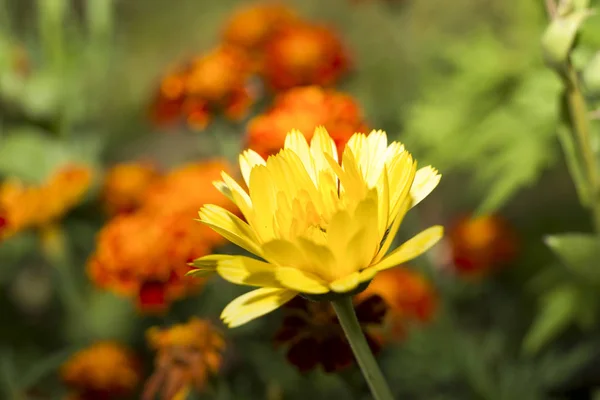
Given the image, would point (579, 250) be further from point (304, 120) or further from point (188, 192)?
point (188, 192)

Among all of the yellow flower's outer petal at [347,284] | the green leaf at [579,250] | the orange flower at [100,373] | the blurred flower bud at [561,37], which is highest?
the blurred flower bud at [561,37]

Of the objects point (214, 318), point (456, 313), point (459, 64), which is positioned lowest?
point (456, 313)

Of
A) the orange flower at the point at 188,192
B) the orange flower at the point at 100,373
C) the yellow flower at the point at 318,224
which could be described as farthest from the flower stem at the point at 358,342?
the orange flower at the point at 100,373

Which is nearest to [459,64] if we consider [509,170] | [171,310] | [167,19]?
[509,170]

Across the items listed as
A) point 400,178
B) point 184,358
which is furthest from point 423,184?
point 184,358

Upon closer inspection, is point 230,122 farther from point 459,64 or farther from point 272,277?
point 272,277

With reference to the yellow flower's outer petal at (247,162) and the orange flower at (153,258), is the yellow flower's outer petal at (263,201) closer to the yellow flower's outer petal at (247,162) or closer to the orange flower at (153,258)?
the yellow flower's outer petal at (247,162)

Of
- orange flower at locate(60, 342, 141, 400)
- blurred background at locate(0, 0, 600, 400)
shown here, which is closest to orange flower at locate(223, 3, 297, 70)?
blurred background at locate(0, 0, 600, 400)

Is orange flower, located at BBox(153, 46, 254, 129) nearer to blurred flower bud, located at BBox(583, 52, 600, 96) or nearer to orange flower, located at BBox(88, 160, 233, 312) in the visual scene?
orange flower, located at BBox(88, 160, 233, 312)
